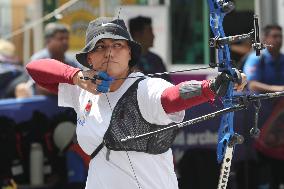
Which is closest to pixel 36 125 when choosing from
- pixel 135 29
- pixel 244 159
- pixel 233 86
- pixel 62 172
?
pixel 62 172

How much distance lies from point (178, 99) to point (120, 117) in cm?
38

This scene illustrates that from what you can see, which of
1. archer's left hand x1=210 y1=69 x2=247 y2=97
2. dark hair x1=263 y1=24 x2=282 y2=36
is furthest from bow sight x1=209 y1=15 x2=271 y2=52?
dark hair x1=263 y1=24 x2=282 y2=36

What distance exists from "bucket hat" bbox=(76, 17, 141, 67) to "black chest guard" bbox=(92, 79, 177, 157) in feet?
0.67

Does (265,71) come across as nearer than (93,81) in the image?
No

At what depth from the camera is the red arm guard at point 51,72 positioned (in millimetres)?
3766

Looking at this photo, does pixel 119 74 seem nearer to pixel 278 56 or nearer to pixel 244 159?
pixel 244 159

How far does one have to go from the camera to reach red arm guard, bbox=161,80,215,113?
10.1 ft

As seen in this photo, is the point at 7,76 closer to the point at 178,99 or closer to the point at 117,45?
the point at 117,45

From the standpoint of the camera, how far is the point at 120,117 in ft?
11.2

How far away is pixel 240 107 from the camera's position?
3055mm

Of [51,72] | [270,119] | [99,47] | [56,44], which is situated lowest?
[270,119]

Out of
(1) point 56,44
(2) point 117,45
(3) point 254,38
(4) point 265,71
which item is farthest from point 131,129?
(1) point 56,44

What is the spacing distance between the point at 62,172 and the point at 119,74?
3.31m

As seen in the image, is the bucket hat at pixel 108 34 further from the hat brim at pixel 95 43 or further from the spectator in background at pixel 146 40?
the spectator in background at pixel 146 40
